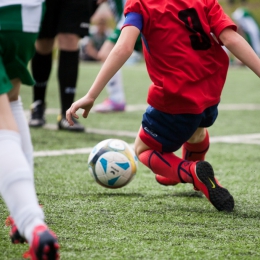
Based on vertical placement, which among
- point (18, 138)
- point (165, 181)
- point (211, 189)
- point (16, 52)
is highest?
point (16, 52)

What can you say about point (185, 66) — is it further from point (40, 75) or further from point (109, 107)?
point (109, 107)

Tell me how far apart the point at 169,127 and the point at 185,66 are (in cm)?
29

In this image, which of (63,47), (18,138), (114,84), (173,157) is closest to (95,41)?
(114,84)

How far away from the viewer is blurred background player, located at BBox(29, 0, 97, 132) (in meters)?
4.73

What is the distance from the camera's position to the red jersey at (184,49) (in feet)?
8.64

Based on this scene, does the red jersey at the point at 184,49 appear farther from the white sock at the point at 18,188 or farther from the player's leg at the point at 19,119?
the white sock at the point at 18,188

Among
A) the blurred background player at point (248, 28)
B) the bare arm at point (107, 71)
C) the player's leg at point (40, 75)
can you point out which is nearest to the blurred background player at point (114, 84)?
the player's leg at point (40, 75)

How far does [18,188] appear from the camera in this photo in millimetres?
1837

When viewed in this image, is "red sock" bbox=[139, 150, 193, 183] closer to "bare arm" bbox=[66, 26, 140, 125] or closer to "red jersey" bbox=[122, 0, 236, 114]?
"red jersey" bbox=[122, 0, 236, 114]

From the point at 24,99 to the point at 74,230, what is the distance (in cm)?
497

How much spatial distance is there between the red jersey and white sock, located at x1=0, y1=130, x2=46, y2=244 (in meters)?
0.93

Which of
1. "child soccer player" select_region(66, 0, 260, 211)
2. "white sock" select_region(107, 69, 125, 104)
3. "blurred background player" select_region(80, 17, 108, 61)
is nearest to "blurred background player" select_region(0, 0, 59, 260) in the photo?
"child soccer player" select_region(66, 0, 260, 211)

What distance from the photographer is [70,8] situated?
4.72 meters

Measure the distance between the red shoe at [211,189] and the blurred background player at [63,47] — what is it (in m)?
2.31
